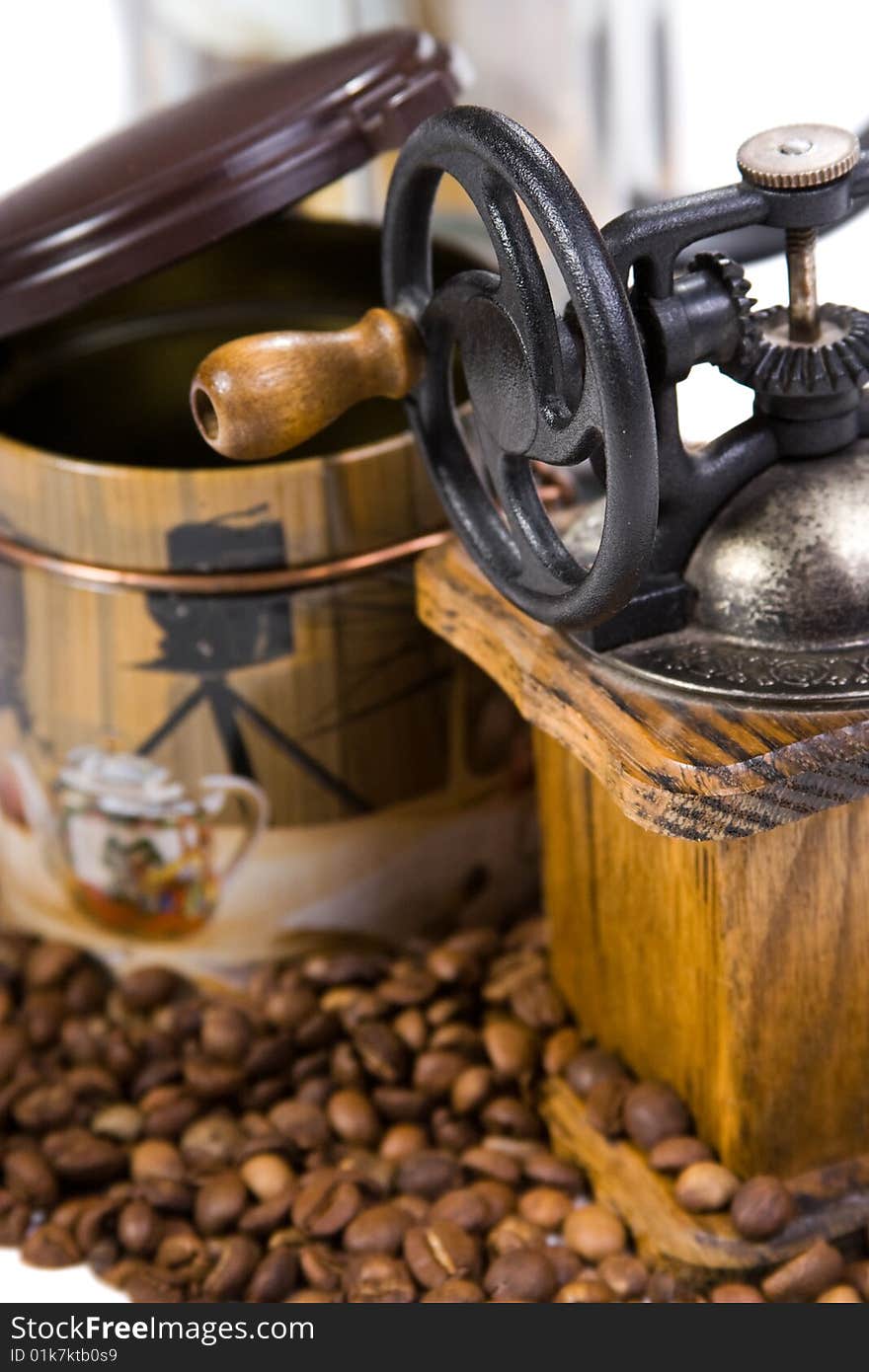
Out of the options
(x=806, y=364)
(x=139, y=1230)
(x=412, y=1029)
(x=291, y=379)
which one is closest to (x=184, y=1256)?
(x=139, y=1230)

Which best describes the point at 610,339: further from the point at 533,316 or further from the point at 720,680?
the point at 720,680

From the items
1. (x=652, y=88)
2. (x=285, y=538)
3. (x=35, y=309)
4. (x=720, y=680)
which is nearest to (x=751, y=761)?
(x=720, y=680)

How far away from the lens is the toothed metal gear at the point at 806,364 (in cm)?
107

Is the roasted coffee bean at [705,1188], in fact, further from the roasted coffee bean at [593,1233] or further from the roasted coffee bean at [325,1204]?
the roasted coffee bean at [325,1204]

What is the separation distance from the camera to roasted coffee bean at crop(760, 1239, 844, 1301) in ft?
3.76

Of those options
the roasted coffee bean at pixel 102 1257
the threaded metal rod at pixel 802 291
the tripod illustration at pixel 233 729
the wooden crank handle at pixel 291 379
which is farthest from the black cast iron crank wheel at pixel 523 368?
the roasted coffee bean at pixel 102 1257

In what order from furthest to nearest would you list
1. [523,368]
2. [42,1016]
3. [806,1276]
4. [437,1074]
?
[42,1016]
[437,1074]
[806,1276]
[523,368]

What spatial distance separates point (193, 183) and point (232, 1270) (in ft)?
2.22

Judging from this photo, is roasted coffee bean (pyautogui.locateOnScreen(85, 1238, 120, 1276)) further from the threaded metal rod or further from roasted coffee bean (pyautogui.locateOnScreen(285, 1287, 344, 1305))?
the threaded metal rod

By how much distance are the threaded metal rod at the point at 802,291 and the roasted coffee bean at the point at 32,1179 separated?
719mm

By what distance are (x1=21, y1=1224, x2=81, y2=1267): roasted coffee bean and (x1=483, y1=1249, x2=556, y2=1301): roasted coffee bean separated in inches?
10.6

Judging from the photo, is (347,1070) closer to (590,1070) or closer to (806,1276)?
(590,1070)

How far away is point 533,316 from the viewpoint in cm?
100

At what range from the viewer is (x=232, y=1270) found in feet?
3.95
